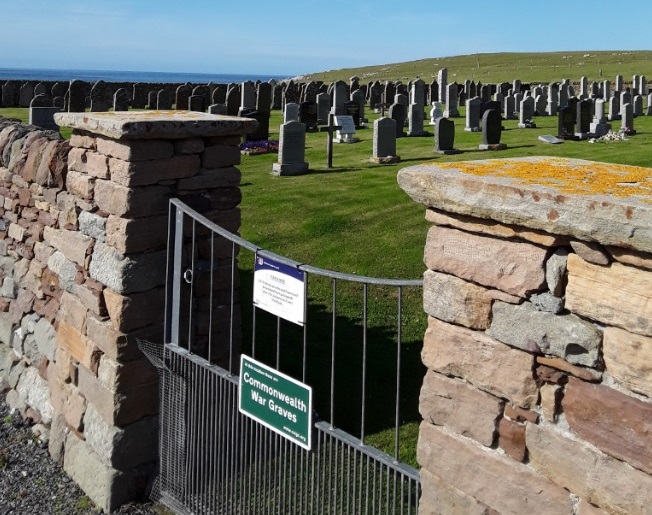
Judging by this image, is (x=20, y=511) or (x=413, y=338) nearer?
(x=20, y=511)

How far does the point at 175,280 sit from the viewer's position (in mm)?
5492

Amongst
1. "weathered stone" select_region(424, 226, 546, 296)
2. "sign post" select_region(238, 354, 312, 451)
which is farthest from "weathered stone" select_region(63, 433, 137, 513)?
"weathered stone" select_region(424, 226, 546, 296)

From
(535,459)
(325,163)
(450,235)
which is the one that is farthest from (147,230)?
(325,163)

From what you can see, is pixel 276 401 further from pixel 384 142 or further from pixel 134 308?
pixel 384 142

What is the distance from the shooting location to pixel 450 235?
3.12 meters

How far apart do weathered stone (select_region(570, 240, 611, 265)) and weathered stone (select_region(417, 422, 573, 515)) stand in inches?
34.0

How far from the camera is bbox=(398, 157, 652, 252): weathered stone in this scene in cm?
251

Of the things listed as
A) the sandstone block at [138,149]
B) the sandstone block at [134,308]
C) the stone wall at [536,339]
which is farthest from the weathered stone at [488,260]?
the sandstone block at [134,308]

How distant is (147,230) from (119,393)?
1.20 m

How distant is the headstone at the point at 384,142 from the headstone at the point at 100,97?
53.6 ft

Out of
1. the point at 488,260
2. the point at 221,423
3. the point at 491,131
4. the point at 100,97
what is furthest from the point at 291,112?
the point at 488,260

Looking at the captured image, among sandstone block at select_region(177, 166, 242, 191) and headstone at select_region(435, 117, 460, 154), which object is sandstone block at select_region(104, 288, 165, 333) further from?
headstone at select_region(435, 117, 460, 154)

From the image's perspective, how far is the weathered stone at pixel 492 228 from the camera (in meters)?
2.78

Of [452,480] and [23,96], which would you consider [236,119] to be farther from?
[23,96]
